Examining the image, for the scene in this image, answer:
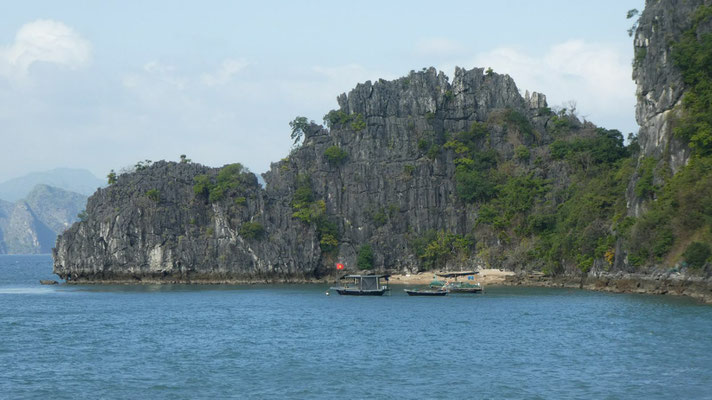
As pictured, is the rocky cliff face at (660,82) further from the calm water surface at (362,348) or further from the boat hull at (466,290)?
the boat hull at (466,290)

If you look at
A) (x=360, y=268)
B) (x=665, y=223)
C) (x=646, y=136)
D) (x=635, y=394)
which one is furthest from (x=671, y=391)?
(x=360, y=268)

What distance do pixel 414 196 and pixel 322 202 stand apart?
14.7 m

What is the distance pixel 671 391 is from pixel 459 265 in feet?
270

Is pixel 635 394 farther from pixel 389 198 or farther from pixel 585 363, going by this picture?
pixel 389 198

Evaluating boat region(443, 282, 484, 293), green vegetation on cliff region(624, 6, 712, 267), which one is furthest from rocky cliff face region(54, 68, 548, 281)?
green vegetation on cliff region(624, 6, 712, 267)

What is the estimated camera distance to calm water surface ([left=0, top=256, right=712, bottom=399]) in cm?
4094

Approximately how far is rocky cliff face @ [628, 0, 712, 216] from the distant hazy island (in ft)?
0.66

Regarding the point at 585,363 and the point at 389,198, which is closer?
the point at 585,363

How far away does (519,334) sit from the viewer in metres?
58.6

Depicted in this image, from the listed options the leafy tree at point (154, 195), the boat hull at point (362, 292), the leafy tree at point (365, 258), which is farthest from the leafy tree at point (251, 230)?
the boat hull at point (362, 292)

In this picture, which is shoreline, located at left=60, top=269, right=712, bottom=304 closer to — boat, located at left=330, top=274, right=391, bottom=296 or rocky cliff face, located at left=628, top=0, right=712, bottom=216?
rocky cliff face, located at left=628, top=0, right=712, bottom=216

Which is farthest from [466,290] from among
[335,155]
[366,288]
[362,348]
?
[362,348]

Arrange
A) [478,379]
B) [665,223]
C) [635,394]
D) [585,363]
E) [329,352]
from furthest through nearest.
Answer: [665,223] < [329,352] < [585,363] < [478,379] < [635,394]

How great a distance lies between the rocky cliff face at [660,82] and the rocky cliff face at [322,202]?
119 ft
